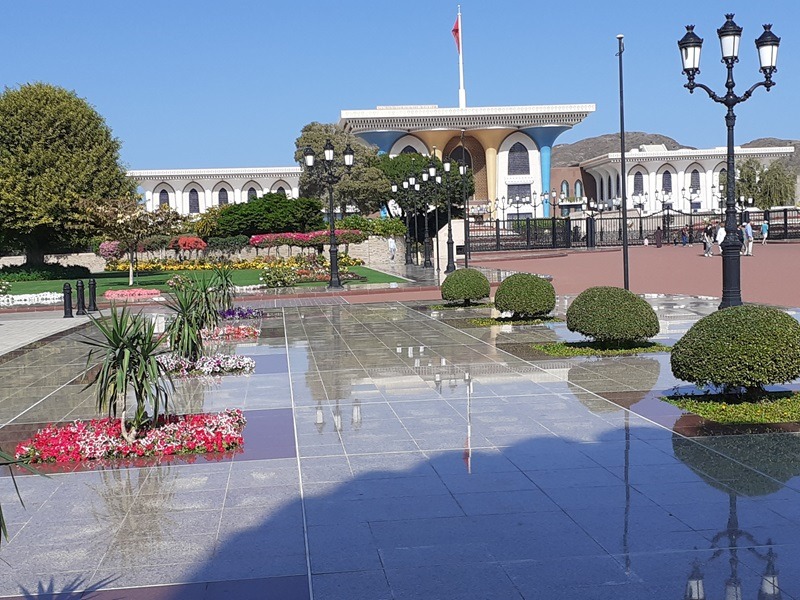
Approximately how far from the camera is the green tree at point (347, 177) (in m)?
62.4

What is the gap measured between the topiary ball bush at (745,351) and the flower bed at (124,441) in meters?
4.22

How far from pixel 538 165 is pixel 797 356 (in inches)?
3198

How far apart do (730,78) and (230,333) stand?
31.0ft

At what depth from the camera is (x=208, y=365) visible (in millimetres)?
12211

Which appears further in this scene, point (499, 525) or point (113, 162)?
point (113, 162)

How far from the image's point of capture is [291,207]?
58062mm

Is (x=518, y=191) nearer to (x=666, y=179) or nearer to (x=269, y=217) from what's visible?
(x=666, y=179)

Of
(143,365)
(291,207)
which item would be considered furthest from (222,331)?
(291,207)

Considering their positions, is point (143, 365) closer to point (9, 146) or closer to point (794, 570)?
point (794, 570)

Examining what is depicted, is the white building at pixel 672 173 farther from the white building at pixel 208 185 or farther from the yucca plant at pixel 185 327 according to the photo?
the yucca plant at pixel 185 327

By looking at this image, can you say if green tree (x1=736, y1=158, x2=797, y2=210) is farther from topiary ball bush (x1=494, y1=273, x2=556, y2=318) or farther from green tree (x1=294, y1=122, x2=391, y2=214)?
topiary ball bush (x1=494, y1=273, x2=556, y2=318)

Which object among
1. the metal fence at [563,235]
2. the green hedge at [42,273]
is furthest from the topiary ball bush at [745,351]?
the metal fence at [563,235]

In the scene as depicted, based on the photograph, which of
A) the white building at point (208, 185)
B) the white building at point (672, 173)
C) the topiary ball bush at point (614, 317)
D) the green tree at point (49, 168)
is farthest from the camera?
the white building at point (672, 173)

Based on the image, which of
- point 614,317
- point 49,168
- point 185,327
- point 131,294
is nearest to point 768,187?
point 49,168
